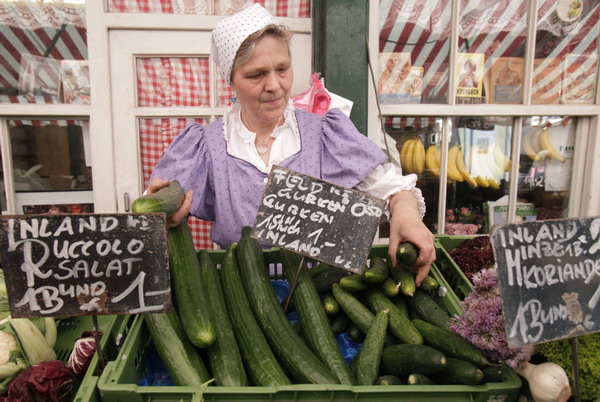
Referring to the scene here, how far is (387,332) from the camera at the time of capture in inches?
44.7

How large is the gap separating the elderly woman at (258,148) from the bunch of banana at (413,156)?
4.62 ft

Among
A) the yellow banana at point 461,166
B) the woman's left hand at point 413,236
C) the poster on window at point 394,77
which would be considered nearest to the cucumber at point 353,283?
the woman's left hand at point 413,236

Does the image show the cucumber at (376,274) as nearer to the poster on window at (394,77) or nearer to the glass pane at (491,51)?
the poster on window at (394,77)

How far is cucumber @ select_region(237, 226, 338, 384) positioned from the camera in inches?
37.4

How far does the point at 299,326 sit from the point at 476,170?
2.42 meters

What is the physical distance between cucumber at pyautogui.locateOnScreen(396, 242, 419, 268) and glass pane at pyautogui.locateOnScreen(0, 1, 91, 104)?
2.35m

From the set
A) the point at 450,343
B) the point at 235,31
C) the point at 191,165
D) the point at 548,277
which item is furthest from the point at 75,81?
the point at 548,277

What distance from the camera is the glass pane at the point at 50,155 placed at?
258 centimetres

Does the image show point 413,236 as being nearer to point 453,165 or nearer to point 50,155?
point 453,165

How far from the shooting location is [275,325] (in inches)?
43.1

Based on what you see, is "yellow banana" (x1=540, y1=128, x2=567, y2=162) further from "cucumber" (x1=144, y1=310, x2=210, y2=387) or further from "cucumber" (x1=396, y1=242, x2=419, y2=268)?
"cucumber" (x1=144, y1=310, x2=210, y2=387)

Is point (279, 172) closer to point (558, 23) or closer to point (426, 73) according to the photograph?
point (426, 73)

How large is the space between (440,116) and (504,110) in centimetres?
47

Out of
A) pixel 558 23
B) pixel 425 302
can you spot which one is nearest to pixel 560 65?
pixel 558 23
